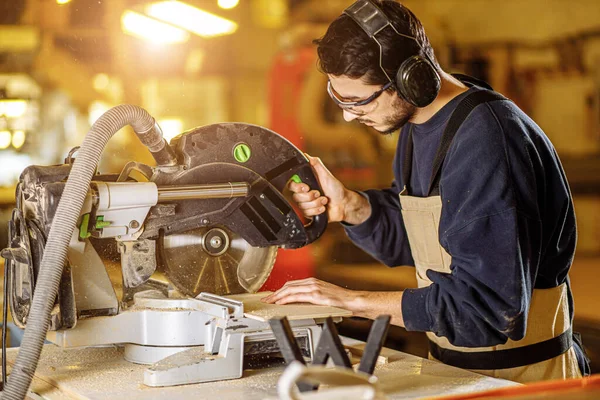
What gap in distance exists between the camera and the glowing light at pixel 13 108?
5605 millimetres

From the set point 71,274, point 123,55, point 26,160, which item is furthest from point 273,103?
point 71,274

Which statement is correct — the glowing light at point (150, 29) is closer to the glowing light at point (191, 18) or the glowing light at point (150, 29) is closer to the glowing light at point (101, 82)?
the glowing light at point (191, 18)

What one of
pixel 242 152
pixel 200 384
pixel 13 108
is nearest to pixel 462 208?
pixel 242 152

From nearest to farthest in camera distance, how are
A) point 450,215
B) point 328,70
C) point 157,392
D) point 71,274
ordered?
1. point 157,392
2. point 71,274
3. point 450,215
4. point 328,70

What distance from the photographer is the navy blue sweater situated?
1.77 meters

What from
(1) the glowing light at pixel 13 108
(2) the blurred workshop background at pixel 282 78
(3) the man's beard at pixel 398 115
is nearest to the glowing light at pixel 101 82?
(2) the blurred workshop background at pixel 282 78

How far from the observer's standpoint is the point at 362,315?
1931 mm

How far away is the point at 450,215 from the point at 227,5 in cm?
560

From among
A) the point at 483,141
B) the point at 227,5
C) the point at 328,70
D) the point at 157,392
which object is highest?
the point at 227,5

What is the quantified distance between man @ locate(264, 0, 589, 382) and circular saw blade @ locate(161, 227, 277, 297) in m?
0.12

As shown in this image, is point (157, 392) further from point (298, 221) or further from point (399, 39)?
point (399, 39)

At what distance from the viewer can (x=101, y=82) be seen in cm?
594

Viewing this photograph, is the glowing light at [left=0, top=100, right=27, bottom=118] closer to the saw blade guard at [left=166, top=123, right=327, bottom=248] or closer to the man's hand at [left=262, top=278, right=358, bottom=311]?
the saw blade guard at [left=166, top=123, right=327, bottom=248]

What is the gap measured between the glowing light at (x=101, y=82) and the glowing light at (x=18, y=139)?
703 mm
